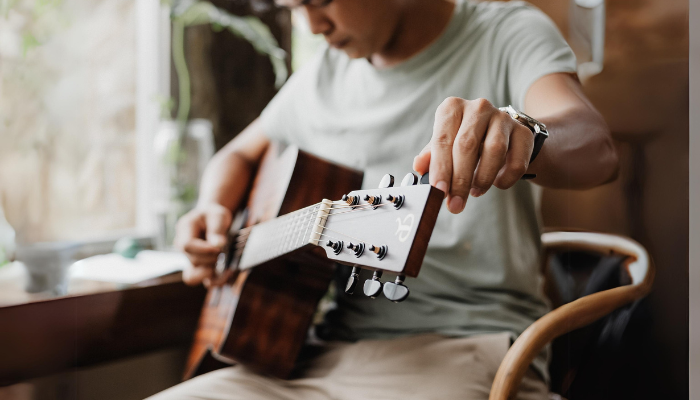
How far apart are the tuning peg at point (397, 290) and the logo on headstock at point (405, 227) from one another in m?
0.03

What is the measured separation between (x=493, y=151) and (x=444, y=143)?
0.04 meters

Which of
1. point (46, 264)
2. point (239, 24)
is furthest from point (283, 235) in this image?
point (239, 24)

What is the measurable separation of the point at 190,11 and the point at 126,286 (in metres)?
0.55

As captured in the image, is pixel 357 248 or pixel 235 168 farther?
pixel 235 168

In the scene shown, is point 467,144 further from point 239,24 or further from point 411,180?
point 239,24

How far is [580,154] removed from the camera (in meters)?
0.50

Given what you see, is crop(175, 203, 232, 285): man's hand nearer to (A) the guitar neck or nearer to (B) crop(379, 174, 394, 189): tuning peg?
(A) the guitar neck

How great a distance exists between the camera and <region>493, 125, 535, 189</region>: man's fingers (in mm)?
388

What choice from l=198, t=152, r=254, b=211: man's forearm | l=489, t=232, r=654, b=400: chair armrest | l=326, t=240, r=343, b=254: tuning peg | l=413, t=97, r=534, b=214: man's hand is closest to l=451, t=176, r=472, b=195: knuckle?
l=413, t=97, r=534, b=214: man's hand

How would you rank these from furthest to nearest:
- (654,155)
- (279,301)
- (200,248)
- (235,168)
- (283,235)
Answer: (235,168) → (200,248) → (279,301) → (283,235) → (654,155)

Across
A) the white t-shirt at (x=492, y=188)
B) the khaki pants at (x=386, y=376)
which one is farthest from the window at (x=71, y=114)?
the white t-shirt at (x=492, y=188)

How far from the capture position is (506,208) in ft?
1.84

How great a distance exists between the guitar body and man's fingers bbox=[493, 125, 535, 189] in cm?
29

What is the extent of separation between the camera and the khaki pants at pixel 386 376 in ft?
1.86
